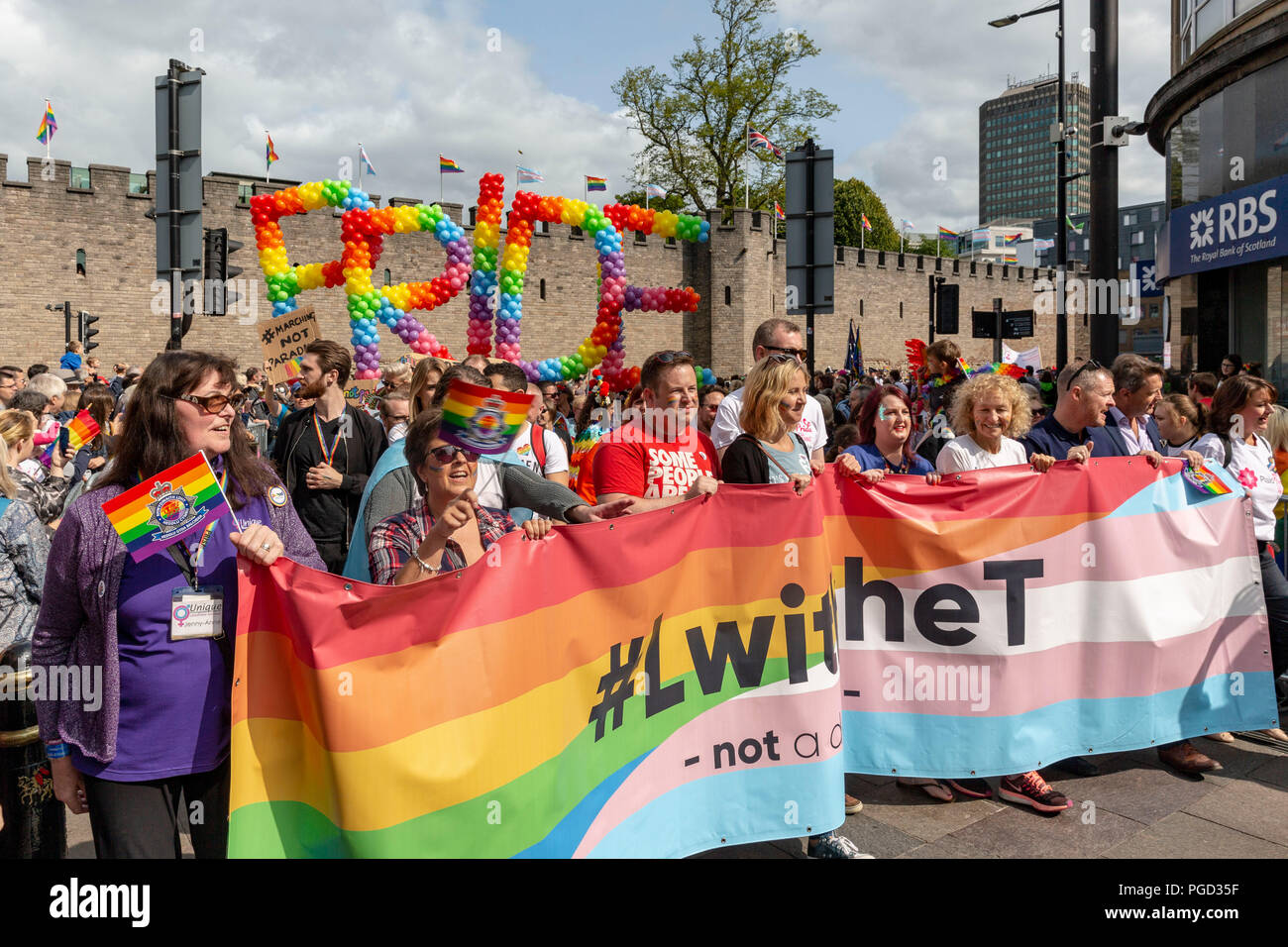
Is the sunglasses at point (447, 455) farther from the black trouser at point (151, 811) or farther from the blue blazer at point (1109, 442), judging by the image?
the blue blazer at point (1109, 442)

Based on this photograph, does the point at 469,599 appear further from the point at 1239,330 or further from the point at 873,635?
the point at 1239,330

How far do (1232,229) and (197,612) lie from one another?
46.6ft

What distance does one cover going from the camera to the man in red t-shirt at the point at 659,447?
3924 millimetres

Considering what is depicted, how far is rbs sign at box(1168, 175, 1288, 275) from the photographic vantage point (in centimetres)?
1190

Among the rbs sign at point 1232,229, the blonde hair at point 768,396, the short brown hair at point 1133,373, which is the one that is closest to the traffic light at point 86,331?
the rbs sign at point 1232,229

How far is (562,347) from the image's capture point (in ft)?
120

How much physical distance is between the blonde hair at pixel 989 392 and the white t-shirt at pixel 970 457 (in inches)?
2.9

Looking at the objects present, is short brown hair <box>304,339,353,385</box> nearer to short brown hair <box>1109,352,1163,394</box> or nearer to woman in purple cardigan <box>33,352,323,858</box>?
woman in purple cardigan <box>33,352,323,858</box>

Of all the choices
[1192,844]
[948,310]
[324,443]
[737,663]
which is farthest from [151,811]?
[948,310]

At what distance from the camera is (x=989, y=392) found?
13.9 feet

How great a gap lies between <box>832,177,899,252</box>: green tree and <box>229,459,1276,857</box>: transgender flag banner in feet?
164

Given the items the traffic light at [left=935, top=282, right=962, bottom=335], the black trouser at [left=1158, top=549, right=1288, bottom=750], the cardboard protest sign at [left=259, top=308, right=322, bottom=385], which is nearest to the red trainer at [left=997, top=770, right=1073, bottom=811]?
the black trouser at [left=1158, top=549, right=1288, bottom=750]
